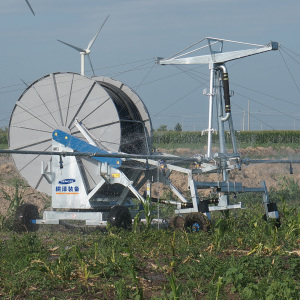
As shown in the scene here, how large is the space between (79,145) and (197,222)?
8.74 feet

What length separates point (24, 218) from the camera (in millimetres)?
12523

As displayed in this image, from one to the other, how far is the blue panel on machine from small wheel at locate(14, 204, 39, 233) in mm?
1390

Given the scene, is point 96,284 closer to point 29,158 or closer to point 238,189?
point 238,189

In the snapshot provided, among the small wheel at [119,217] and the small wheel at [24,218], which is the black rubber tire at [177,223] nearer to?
the small wheel at [119,217]

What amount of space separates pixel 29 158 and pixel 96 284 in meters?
6.61

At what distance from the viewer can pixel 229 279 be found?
6957mm

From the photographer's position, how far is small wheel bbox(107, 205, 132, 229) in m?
11.6

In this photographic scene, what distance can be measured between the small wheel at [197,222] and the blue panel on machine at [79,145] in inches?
68.1

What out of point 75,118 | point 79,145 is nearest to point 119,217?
point 79,145

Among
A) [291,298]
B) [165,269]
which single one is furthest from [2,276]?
[291,298]

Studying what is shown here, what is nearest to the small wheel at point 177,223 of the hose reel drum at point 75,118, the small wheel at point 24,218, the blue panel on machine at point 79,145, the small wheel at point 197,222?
the small wheel at point 197,222

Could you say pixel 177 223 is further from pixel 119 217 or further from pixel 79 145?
pixel 79 145

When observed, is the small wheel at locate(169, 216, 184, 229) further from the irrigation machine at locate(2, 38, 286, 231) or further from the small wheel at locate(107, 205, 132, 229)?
the small wheel at locate(107, 205, 132, 229)

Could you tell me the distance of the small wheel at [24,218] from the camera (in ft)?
41.0
